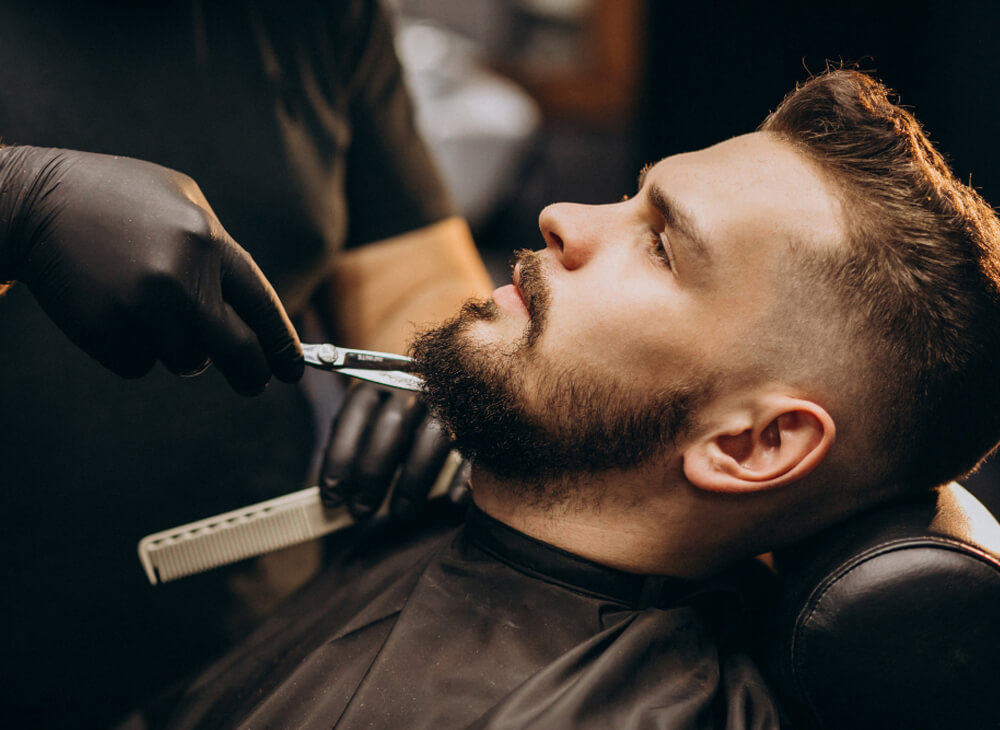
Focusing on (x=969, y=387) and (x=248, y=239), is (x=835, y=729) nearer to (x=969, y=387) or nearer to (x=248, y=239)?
(x=969, y=387)

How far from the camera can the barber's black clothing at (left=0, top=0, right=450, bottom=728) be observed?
1508 mm

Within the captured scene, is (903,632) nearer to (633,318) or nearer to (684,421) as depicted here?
(684,421)

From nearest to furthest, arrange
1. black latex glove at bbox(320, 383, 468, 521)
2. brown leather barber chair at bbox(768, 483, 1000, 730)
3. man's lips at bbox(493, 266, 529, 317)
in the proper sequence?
brown leather barber chair at bbox(768, 483, 1000, 730) → man's lips at bbox(493, 266, 529, 317) → black latex glove at bbox(320, 383, 468, 521)

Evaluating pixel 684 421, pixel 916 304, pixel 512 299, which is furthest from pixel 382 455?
pixel 916 304

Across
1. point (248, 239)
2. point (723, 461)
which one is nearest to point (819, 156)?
point (723, 461)

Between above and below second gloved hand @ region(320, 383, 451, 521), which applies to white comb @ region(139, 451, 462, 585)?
below

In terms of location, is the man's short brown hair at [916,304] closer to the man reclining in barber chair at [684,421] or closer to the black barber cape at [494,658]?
the man reclining in barber chair at [684,421]

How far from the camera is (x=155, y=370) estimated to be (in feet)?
5.41

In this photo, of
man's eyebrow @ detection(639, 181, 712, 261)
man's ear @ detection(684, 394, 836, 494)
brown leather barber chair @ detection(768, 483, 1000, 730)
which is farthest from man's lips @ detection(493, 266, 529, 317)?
brown leather barber chair @ detection(768, 483, 1000, 730)

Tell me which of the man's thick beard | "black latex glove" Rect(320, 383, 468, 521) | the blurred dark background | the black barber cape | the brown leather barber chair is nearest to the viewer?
the brown leather barber chair

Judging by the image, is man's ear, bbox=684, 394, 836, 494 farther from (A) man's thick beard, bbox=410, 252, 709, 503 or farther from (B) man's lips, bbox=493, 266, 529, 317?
(B) man's lips, bbox=493, 266, 529, 317

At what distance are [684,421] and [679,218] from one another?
356 millimetres

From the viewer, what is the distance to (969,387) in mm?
1265

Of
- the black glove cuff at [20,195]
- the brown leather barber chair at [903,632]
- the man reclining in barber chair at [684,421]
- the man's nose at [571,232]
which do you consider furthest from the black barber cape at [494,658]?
the black glove cuff at [20,195]
